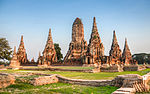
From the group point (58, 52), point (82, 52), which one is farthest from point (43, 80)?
point (58, 52)

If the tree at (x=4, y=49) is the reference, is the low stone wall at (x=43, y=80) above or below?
below

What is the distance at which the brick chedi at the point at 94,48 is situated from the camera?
3030 cm

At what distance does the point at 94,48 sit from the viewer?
107 ft

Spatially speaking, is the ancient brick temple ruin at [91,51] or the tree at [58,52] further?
the tree at [58,52]

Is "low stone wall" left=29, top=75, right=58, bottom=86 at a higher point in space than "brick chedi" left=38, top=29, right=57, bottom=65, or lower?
lower

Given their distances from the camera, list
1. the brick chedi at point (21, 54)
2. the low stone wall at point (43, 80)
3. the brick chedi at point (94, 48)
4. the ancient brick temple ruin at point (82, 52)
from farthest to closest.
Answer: the brick chedi at point (21, 54) < the ancient brick temple ruin at point (82, 52) < the brick chedi at point (94, 48) < the low stone wall at point (43, 80)

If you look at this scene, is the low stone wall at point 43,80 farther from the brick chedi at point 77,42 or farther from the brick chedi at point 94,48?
the brick chedi at point 77,42

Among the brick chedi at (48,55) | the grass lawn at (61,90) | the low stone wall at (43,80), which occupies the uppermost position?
the brick chedi at (48,55)

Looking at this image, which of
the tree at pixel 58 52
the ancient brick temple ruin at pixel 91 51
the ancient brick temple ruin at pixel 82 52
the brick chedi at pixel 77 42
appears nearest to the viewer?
the ancient brick temple ruin at pixel 91 51

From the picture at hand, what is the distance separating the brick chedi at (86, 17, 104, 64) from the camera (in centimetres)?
3030

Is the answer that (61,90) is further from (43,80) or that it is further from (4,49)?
(4,49)

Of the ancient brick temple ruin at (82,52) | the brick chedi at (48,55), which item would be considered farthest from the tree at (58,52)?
the brick chedi at (48,55)

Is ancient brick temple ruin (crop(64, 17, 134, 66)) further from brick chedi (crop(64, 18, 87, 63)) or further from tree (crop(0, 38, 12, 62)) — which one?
tree (crop(0, 38, 12, 62))

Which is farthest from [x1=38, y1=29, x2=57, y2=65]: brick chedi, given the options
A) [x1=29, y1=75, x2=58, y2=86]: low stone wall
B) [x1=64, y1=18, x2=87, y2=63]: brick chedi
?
[x1=29, y1=75, x2=58, y2=86]: low stone wall
